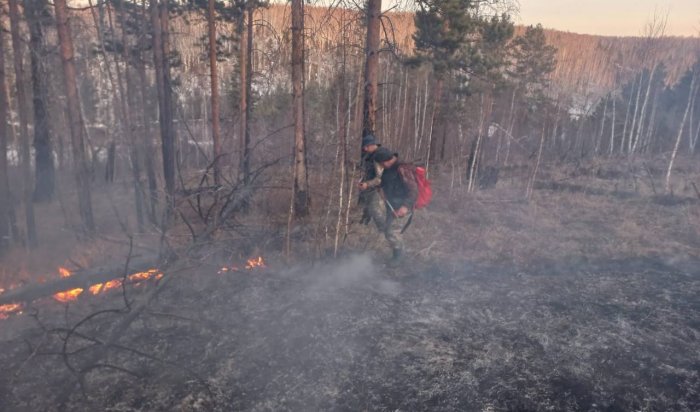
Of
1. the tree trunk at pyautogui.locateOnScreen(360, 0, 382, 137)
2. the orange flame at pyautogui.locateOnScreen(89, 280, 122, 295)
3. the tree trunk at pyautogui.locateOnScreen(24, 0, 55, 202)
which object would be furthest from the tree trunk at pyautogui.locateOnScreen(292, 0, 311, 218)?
the tree trunk at pyautogui.locateOnScreen(24, 0, 55, 202)

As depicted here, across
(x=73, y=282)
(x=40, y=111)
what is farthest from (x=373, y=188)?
(x=40, y=111)

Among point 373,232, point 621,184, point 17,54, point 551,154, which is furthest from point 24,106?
point 551,154

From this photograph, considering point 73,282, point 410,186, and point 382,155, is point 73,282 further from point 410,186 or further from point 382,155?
point 410,186

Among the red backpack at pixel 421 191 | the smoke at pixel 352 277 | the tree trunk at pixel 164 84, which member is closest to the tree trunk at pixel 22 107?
the tree trunk at pixel 164 84

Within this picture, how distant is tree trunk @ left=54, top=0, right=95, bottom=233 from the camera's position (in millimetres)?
9711

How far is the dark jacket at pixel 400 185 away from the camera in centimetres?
673

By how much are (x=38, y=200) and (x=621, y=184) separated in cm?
2056

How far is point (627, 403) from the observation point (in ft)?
13.2

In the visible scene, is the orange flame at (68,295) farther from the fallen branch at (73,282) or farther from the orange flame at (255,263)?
the orange flame at (255,263)

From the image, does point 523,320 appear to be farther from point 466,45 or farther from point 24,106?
point 466,45

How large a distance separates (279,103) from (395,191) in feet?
60.9

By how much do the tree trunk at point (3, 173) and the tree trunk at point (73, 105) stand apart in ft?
3.72

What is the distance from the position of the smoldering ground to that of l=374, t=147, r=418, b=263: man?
0.63 m

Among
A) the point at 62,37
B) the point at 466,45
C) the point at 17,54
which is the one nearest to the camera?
the point at 62,37
